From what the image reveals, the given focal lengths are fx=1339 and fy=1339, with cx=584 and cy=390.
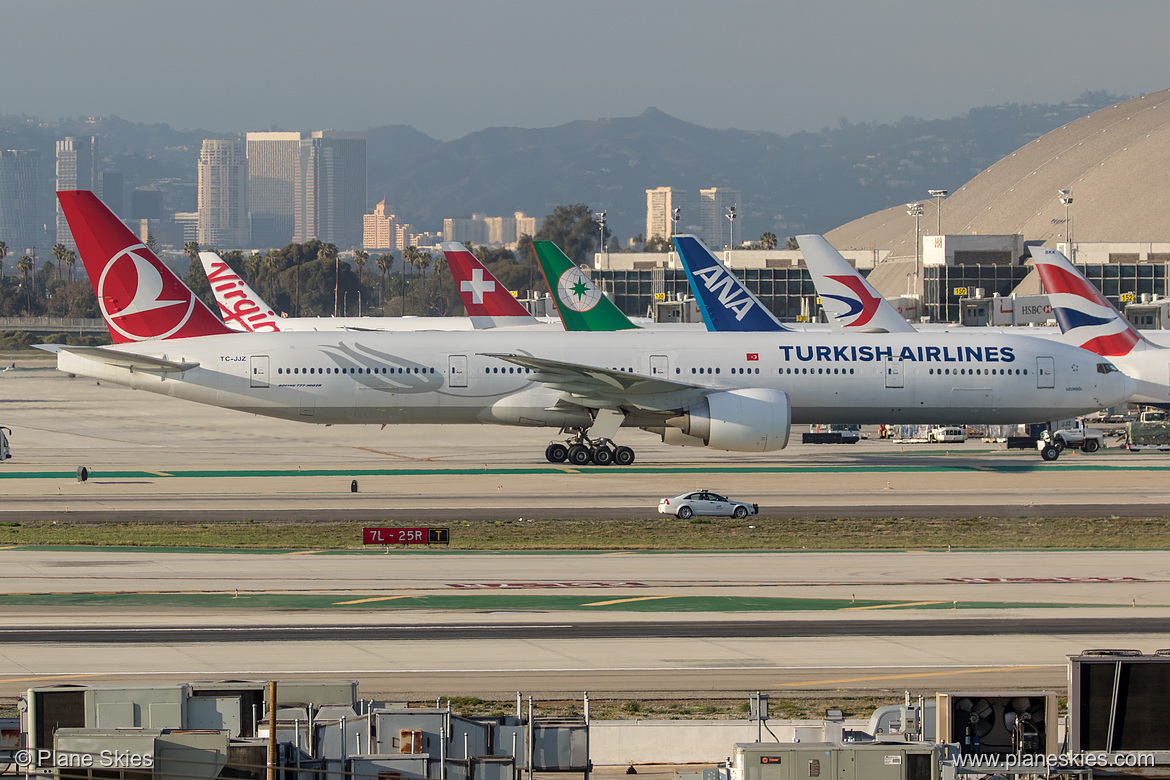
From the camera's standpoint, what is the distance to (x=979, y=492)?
44.9m

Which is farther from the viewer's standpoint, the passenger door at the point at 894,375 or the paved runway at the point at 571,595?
A: the passenger door at the point at 894,375

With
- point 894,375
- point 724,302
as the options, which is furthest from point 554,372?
point 724,302

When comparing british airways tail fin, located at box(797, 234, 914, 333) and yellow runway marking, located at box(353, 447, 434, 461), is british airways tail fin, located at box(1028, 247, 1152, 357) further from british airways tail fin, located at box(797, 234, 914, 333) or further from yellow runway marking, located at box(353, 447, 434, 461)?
yellow runway marking, located at box(353, 447, 434, 461)

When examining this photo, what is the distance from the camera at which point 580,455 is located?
171 ft

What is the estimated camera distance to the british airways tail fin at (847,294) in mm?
66250

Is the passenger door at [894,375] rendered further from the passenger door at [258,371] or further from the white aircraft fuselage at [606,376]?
the passenger door at [258,371]

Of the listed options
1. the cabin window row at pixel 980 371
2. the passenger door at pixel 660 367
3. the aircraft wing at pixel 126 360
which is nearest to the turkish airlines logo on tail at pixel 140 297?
the aircraft wing at pixel 126 360

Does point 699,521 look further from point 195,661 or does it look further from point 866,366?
point 195,661

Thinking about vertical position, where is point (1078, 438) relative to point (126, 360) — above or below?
below

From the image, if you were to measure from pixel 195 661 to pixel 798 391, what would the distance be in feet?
107

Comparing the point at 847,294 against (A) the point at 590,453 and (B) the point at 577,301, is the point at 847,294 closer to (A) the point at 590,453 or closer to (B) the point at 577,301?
(B) the point at 577,301

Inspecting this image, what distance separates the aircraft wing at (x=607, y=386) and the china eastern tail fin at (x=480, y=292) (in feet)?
113

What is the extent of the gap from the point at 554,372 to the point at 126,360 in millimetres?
15488

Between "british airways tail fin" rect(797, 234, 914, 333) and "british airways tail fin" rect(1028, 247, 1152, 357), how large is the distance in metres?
7.79
